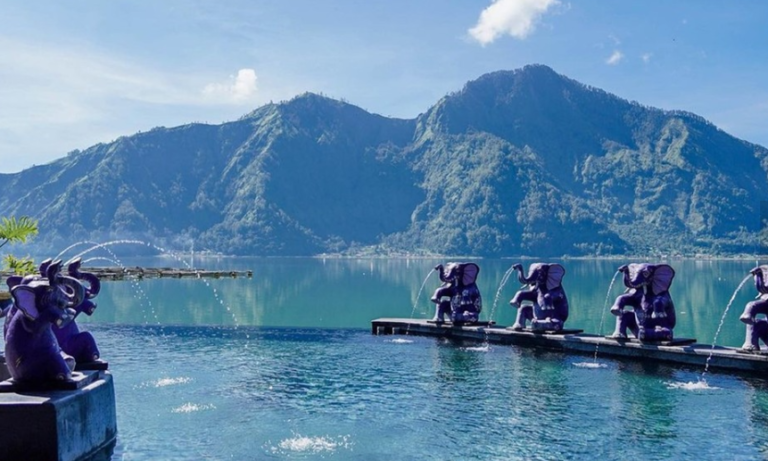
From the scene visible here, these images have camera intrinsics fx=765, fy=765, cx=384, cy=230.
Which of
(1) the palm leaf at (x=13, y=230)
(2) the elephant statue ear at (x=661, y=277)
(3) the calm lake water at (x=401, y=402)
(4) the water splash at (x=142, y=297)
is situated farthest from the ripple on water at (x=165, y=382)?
(2) the elephant statue ear at (x=661, y=277)

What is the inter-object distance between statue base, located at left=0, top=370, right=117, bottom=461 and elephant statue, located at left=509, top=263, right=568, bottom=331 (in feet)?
73.8

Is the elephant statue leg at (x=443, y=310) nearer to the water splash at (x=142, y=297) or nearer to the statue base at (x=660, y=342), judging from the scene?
the statue base at (x=660, y=342)

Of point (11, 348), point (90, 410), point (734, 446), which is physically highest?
point (11, 348)

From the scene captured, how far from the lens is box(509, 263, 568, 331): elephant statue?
35.0 m

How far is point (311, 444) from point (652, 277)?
56.8 feet

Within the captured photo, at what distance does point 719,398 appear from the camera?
23422 mm

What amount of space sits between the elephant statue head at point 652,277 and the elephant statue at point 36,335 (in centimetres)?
2206

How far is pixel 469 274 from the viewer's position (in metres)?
39.8

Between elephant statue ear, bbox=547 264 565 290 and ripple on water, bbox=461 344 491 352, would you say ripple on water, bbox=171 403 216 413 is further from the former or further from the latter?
elephant statue ear, bbox=547 264 565 290

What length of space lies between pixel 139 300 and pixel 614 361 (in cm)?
5194

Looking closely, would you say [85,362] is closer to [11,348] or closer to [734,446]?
[11,348]

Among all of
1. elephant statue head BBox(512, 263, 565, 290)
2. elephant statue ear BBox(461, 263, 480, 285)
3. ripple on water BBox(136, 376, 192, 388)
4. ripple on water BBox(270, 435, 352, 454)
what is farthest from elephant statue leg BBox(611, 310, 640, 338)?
ripple on water BBox(136, 376, 192, 388)

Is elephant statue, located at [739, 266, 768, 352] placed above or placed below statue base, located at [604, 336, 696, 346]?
above

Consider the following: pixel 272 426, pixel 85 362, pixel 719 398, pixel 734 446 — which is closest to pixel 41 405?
pixel 85 362
